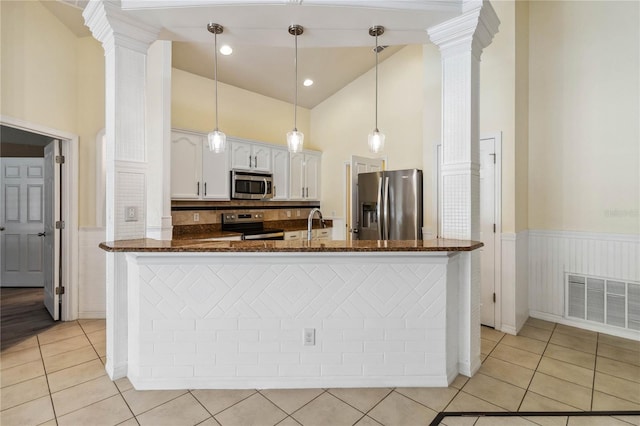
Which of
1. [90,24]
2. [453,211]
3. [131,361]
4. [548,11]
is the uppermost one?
[548,11]

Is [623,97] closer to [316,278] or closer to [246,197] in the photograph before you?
[316,278]

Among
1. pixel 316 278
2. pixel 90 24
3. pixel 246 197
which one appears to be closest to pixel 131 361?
pixel 316 278

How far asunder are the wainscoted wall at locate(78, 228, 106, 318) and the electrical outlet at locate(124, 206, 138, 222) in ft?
5.19

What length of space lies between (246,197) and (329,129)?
2150mm

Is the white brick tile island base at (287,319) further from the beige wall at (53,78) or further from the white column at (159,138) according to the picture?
the beige wall at (53,78)

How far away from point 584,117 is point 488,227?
144cm

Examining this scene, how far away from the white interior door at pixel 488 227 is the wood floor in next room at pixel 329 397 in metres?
0.69

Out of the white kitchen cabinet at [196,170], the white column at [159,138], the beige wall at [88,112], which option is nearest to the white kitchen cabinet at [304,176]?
the white kitchen cabinet at [196,170]

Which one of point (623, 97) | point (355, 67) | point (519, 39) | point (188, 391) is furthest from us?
point (355, 67)

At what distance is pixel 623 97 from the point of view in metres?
3.15

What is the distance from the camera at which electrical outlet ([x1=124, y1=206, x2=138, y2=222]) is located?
2404mm

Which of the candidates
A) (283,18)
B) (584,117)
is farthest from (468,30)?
(584,117)

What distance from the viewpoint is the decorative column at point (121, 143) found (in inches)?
91.6

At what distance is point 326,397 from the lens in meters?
2.13
